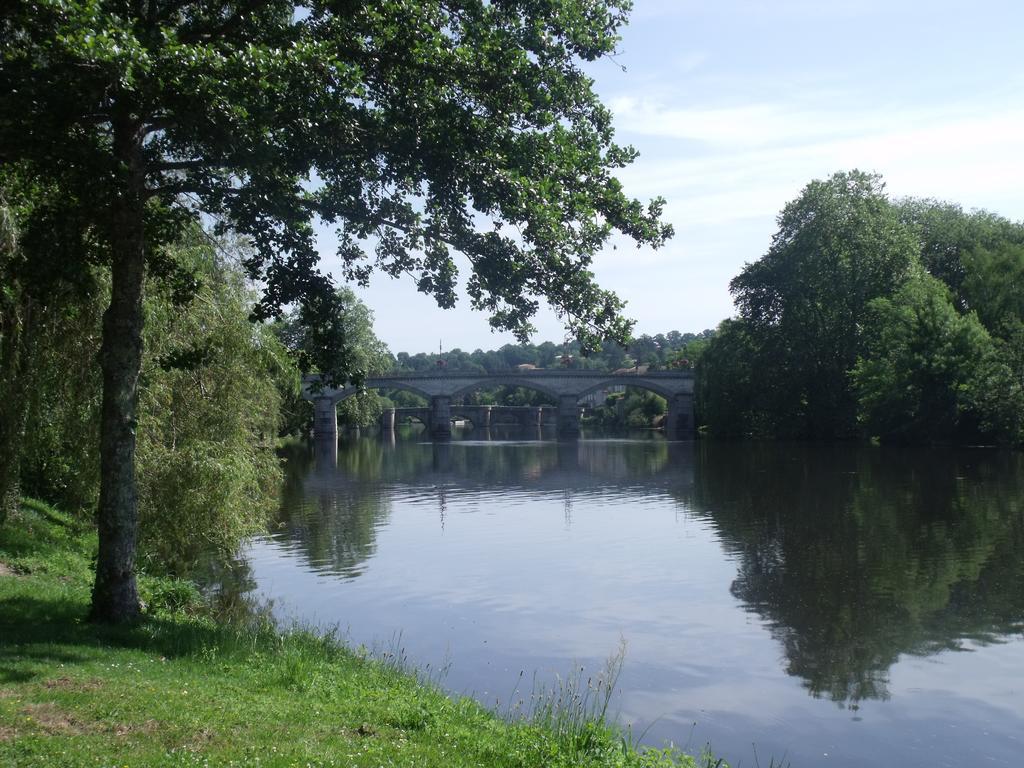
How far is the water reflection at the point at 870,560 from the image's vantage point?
14164mm

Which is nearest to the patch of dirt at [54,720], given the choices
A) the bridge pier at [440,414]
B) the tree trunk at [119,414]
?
the tree trunk at [119,414]

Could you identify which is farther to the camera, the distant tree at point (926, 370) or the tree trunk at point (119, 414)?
the distant tree at point (926, 370)

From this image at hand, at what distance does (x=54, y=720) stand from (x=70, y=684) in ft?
3.24

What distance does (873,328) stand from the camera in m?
60.7

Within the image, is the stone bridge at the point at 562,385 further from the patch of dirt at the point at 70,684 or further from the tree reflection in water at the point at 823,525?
the patch of dirt at the point at 70,684

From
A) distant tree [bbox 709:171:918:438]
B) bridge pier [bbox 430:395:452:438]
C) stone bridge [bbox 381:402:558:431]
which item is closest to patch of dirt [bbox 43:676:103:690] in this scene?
distant tree [bbox 709:171:918:438]

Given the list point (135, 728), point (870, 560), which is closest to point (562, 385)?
point (870, 560)

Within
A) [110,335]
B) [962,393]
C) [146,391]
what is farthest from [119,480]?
[962,393]

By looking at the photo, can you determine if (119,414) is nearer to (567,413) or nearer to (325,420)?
(325,420)

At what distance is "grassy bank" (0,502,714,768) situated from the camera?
6.45 meters

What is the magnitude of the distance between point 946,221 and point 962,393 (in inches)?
835

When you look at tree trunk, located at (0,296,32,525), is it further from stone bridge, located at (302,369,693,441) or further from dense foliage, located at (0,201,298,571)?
stone bridge, located at (302,369,693,441)

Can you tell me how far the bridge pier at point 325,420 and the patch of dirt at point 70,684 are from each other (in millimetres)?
74384

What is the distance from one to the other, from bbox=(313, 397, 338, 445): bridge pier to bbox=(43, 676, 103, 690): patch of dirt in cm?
7438
